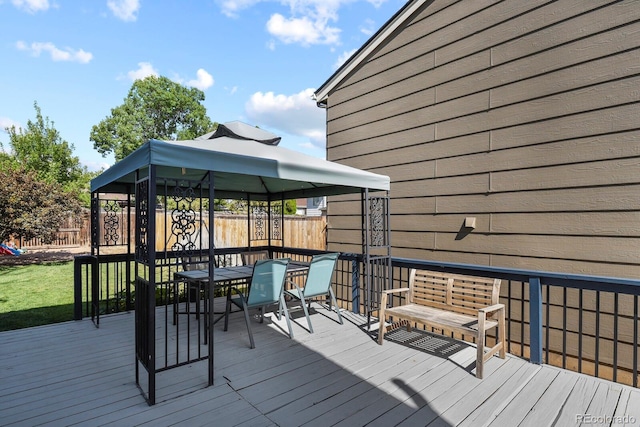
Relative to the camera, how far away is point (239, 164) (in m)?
2.78

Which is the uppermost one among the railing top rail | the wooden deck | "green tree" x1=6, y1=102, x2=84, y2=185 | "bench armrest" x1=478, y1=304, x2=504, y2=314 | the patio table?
"green tree" x1=6, y1=102, x2=84, y2=185

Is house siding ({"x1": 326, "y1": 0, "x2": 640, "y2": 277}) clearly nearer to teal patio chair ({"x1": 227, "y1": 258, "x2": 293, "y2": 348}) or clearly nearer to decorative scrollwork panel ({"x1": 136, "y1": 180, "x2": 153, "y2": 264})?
teal patio chair ({"x1": 227, "y1": 258, "x2": 293, "y2": 348})

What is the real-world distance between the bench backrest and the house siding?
88cm

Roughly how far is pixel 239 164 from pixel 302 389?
188cm

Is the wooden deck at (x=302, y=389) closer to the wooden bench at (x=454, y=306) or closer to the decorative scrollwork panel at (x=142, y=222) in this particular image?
the wooden bench at (x=454, y=306)

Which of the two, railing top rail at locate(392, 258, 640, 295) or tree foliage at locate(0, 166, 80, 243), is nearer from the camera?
railing top rail at locate(392, 258, 640, 295)

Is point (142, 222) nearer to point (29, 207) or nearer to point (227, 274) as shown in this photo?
point (227, 274)

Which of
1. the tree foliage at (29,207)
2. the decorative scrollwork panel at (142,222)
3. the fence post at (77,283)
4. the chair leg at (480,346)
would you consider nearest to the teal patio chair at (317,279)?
the chair leg at (480,346)

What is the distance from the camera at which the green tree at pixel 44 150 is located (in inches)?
595

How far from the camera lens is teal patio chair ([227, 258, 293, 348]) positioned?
3.40 meters

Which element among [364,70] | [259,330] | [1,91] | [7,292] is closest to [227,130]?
[259,330]

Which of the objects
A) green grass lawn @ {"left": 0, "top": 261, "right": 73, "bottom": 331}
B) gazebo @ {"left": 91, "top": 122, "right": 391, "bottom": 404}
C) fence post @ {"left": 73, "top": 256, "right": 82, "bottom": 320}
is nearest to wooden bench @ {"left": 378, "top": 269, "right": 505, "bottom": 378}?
gazebo @ {"left": 91, "top": 122, "right": 391, "bottom": 404}

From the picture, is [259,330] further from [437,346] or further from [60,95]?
[60,95]

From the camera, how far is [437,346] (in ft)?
10.8
